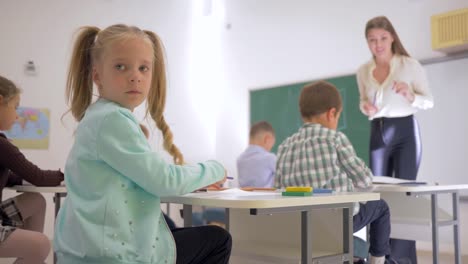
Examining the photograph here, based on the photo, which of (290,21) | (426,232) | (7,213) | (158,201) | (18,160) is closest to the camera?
(158,201)

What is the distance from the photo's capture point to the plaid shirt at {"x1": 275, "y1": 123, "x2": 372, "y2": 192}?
2.25 m

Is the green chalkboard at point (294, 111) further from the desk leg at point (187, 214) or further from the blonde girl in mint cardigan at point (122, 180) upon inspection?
the blonde girl in mint cardigan at point (122, 180)

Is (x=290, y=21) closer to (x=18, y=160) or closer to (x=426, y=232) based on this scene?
(x=426, y=232)

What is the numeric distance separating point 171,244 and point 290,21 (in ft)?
16.8

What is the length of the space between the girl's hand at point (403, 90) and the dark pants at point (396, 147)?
0.56 feet

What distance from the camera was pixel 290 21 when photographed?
617cm

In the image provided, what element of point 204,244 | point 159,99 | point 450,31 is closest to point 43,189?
point 159,99

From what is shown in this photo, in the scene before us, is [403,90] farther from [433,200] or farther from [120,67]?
[120,67]

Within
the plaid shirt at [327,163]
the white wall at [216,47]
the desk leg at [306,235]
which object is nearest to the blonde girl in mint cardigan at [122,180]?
the desk leg at [306,235]

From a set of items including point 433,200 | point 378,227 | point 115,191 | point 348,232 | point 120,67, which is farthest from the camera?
point 433,200

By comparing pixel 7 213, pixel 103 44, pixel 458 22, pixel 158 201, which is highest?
pixel 458 22

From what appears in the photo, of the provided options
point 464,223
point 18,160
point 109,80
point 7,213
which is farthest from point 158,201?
point 464,223

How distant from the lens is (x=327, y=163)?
2.25 m

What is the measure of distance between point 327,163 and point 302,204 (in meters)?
0.81
